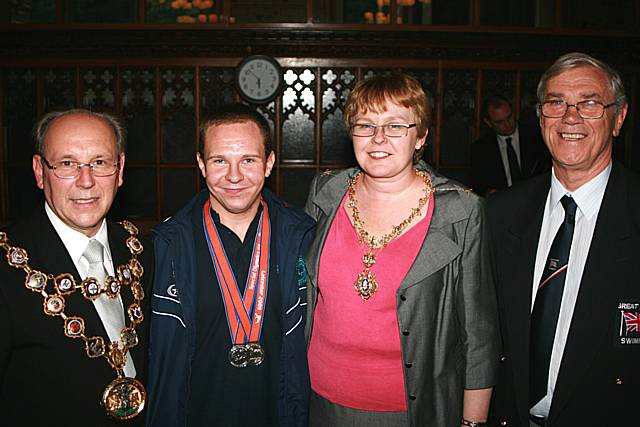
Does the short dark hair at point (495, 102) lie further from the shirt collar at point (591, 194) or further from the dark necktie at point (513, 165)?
the shirt collar at point (591, 194)

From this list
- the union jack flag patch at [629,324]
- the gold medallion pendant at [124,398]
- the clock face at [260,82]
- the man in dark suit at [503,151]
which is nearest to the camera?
the gold medallion pendant at [124,398]

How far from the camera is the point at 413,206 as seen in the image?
2049 mm

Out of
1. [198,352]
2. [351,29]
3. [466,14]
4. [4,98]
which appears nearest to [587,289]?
[198,352]

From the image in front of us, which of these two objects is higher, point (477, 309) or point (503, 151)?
point (503, 151)

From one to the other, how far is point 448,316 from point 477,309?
0.10m

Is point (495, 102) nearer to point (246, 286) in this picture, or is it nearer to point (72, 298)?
point (246, 286)

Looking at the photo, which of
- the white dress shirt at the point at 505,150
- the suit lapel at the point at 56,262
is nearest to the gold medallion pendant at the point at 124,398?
the suit lapel at the point at 56,262

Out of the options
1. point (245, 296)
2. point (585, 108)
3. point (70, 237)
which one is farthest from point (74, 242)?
point (585, 108)

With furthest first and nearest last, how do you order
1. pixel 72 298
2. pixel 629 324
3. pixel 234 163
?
pixel 234 163 < pixel 629 324 < pixel 72 298

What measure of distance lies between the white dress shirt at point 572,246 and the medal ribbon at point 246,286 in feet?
3.23

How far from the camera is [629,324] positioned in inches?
71.4

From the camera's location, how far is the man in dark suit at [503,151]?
16.5 ft

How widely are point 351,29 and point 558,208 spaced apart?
3795 millimetres

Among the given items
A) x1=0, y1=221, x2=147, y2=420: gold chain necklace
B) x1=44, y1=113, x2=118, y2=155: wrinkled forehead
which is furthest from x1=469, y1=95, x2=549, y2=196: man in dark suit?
x1=44, y1=113, x2=118, y2=155: wrinkled forehead
